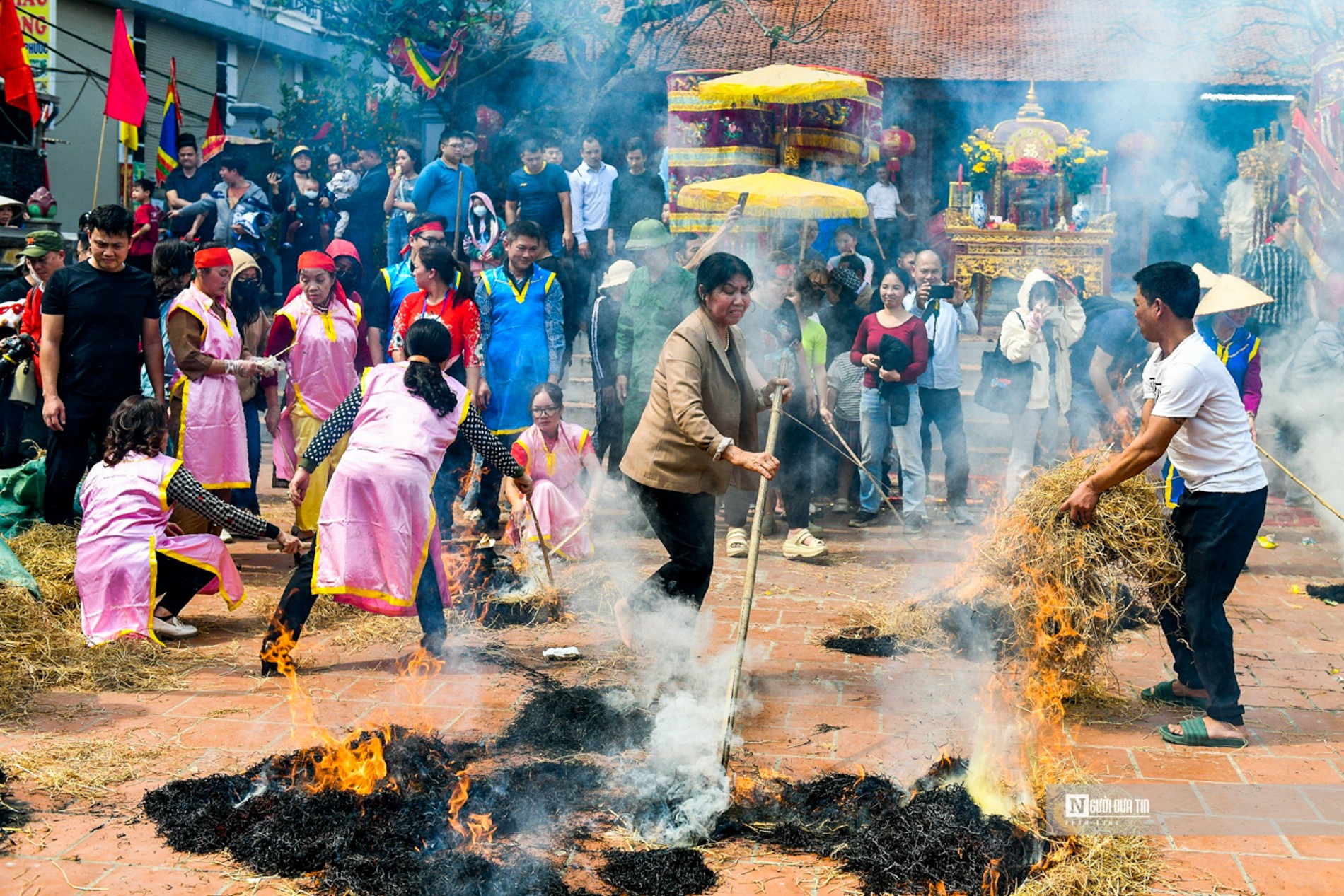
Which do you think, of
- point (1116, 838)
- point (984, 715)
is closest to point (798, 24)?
point (984, 715)

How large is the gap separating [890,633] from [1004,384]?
343cm

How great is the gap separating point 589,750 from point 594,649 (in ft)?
4.24

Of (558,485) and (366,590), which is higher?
(558,485)

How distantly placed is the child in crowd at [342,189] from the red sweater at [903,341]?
17.4 ft

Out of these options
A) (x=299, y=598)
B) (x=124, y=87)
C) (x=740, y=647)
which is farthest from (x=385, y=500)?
(x=124, y=87)

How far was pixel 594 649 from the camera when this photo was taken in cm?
555

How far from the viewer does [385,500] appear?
16.1 feet

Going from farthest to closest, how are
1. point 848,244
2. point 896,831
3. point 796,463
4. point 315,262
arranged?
point 848,244
point 796,463
point 315,262
point 896,831

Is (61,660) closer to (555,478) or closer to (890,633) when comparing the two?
(555,478)

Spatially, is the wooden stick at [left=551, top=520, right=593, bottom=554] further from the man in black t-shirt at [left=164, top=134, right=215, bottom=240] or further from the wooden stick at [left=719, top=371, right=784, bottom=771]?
the man in black t-shirt at [left=164, top=134, right=215, bottom=240]

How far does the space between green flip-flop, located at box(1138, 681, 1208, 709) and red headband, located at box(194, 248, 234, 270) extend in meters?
5.31

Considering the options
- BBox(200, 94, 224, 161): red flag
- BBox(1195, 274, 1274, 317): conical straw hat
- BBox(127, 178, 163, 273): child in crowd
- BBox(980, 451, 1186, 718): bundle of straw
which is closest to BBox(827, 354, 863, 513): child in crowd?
BBox(1195, 274, 1274, 317): conical straw hat

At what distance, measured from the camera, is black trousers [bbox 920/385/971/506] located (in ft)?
28.1

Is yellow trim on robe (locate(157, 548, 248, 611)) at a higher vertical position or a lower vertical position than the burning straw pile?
higher
